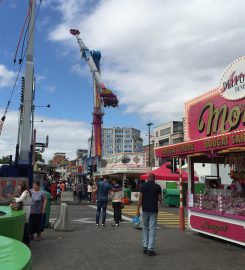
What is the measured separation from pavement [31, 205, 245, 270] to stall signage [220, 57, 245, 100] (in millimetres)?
3957

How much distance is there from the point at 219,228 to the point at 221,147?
226cm

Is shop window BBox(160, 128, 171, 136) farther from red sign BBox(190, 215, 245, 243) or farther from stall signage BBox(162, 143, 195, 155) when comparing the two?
red sign BBox(190, 215, 245, 243)

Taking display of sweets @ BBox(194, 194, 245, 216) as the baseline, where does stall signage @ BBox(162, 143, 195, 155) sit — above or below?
above

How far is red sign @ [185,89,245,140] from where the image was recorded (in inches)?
452

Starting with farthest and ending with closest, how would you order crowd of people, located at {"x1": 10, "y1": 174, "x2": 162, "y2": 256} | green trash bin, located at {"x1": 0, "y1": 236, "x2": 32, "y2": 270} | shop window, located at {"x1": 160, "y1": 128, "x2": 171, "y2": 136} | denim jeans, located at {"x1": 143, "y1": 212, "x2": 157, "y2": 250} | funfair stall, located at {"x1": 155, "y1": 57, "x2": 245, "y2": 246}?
1. shop window, located at {"x1": 160, "y1": 128, "x2": 171, "y2": 136}
2. funfair stall, located at {"x1": 155, "y1": 57, "x2": 245, "y2": 246}
3. crowd of people, located at {"x1": 10, "y1": 174, "x2": 162, "y2": 256}
4. denim jeans, located at {"x1": 143, "y1": 212, "x2": 157, "y2": 250}
5. green trash bin, located at {"x1": 0, "y1": 236, "x2": 32, "y2": 270}

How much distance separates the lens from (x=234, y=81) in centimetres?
1180

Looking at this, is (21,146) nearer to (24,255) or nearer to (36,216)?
(36,216)

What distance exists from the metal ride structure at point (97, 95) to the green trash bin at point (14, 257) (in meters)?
57.7

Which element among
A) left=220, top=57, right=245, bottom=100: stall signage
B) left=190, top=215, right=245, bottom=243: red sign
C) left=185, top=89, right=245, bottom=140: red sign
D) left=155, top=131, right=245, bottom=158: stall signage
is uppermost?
left=220, top=57, right=245, bottom=100: stall signage

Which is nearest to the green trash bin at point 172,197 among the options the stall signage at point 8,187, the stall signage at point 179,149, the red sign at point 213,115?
→ the stall signage at point 179,149

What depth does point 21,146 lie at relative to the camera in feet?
61.9

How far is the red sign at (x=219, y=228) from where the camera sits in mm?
10492

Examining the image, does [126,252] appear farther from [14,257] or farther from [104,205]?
[14,257]

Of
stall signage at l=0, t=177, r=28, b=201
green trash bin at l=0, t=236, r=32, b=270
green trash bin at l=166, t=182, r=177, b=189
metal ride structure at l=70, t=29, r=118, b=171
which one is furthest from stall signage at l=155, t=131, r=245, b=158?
metal ride structure at l=70, t=29, r=118, b=171
